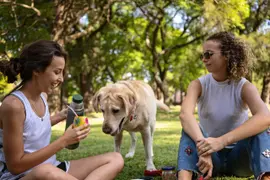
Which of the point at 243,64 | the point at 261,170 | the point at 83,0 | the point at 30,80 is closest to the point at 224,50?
the point at 243,64

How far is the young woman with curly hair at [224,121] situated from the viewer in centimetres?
293

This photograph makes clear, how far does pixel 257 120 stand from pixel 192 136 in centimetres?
55

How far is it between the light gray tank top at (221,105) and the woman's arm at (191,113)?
83 millimetres

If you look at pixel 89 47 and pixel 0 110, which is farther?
pixel 89 47

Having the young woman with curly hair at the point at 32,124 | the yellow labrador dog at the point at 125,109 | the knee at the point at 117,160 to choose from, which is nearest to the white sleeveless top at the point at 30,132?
the young woman with curly hair at the point at 32,124

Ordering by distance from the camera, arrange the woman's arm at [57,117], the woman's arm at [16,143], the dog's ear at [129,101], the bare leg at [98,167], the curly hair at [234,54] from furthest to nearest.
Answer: the dog's ear at [129,101] < the curly hair at [234,54] < the woman's arm at [57,117] < the bare leg at [98,167] < the woman's arm at [16,143]

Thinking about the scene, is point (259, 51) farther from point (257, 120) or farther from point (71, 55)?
point (257, 120)

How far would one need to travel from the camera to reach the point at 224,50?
3.29 metres

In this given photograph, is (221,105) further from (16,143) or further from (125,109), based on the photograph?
(16,143)

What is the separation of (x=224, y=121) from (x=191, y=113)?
14.2 inches

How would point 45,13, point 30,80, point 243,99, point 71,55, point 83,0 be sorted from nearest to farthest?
1. point 30,80
2. point 243,99
3. point 83,0
4. point 45,13
5. point 71,55

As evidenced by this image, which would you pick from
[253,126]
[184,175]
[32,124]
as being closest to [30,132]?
[32,124]

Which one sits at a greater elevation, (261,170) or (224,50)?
(224,50)

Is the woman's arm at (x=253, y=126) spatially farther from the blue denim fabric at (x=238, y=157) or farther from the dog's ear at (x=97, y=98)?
the dog's ear at (x=97, y=98)
